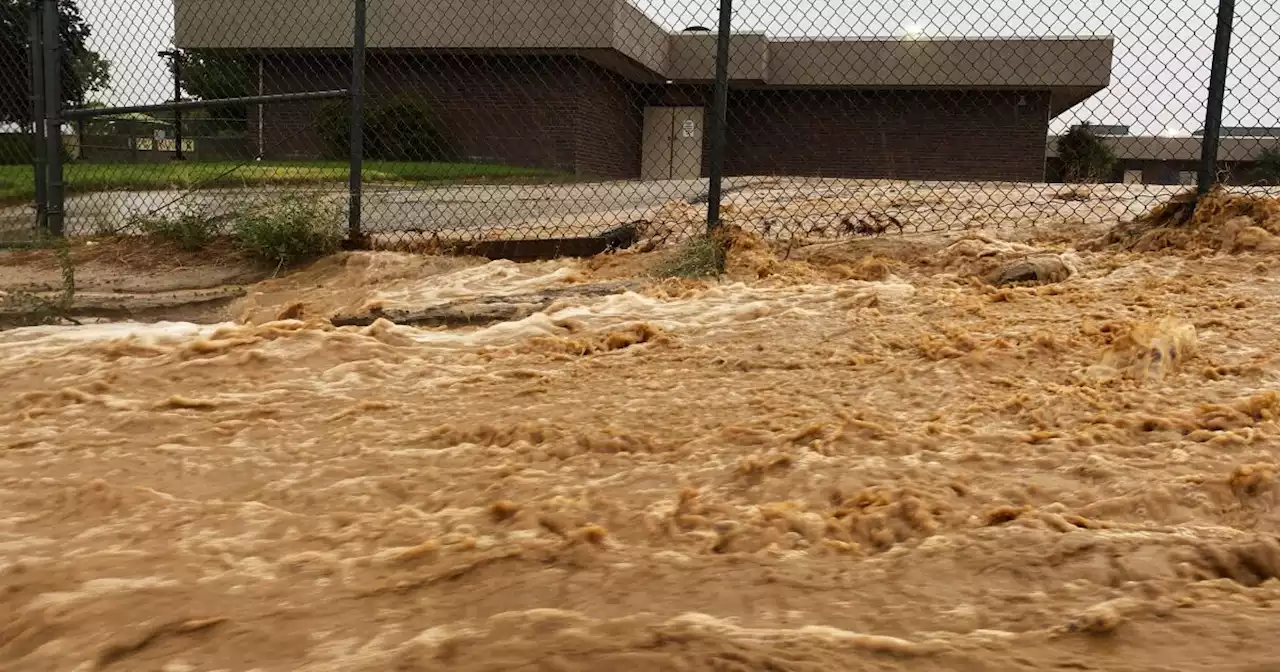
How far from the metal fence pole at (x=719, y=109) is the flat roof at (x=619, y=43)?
8577 millimetres

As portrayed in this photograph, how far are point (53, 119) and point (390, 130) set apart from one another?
7.42 metres

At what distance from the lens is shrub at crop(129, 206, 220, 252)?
6.21 m

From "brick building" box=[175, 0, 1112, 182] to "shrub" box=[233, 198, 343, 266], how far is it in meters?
7.69

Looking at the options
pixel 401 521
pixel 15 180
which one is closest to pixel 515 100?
pixel 15 180

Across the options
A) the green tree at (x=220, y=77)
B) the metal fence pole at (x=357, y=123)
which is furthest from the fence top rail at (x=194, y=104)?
the green tree at (x=220, y=77)

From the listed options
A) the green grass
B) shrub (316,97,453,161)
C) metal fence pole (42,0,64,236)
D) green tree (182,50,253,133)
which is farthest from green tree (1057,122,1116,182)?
metal fence pole (42,0,64,236)

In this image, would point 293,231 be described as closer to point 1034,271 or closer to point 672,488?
point 1034,271

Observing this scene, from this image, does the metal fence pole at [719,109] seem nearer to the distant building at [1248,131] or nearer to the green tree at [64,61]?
the distant building at [1248,131]

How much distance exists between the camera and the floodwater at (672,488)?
1432 millimetres

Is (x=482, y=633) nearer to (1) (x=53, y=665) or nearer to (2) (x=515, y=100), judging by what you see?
(1) (x=53, y=665)

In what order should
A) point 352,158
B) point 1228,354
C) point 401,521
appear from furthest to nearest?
1. point 352,158
2. point 1228,354
3. point 401,521

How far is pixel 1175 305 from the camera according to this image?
344 cm

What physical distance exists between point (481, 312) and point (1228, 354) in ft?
8.76

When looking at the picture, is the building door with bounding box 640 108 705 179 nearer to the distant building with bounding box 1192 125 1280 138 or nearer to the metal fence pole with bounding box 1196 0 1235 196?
the distant building with bounding box 1192 125 1280 138
